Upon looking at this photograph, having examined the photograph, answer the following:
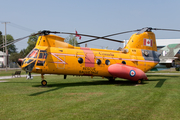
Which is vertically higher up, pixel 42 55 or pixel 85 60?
pixel 42 55

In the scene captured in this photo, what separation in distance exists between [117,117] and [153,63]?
14378 mm

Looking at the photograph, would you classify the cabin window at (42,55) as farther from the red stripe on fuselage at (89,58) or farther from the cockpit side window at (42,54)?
the red stripe on fuselage at (89,58)

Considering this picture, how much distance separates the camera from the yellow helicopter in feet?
49.6

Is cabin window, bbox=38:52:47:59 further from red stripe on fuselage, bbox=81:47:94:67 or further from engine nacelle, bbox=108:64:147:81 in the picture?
engine nacelle, bbox=108:64:147:81

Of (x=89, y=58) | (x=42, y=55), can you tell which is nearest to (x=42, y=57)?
(x=42, y=55)

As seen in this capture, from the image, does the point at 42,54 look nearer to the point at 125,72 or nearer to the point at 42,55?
the point at 42,55

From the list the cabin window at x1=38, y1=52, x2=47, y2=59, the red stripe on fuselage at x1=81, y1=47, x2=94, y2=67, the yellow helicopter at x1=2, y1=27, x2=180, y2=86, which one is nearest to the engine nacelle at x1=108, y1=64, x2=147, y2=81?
the yellow helicopter at x1=2, y1=27, x2=180, y2=86

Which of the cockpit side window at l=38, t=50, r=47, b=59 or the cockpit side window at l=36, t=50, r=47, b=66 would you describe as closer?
the cockpit side window at l=36, t=50, r=47, b=66

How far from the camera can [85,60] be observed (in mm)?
16531

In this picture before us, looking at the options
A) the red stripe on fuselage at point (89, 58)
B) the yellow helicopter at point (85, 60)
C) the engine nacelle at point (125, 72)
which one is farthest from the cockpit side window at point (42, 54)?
the engine nacelle at point (125, 72)

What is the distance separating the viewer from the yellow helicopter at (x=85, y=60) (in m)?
15.1

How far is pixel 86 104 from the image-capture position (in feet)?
28.1

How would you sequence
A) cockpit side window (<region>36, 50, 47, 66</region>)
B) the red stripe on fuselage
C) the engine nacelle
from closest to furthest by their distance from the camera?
cockpit side window (<region>36, 50, 47, 66</region>)
the engine nacelle
the red stripe on fuselage

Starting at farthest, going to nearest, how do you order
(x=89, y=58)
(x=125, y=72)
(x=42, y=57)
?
(x=89, y=58) → (x=125, y=72) → (x=42, y=57)
